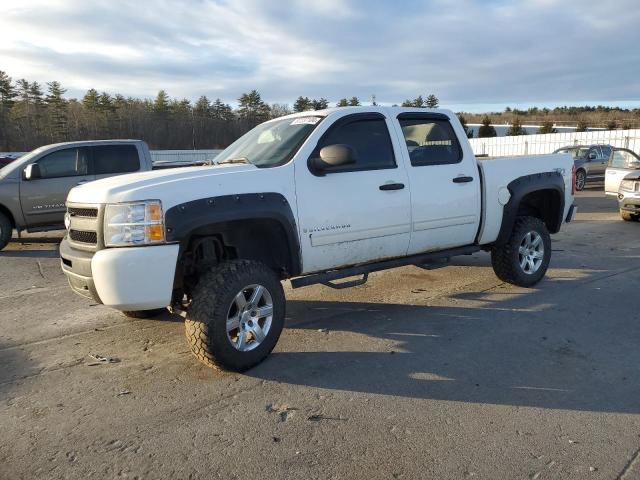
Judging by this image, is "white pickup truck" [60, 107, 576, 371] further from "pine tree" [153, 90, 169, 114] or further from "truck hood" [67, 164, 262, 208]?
"pine tree" [153, 90, 169, 114]

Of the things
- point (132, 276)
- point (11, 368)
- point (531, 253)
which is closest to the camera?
point (132, 276)

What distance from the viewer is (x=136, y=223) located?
359 cm

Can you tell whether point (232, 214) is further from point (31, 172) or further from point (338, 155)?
point (31, 172)

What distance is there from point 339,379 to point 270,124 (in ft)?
8.89

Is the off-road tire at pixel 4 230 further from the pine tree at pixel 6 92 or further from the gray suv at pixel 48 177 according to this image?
the pine tree at pixel 6 92

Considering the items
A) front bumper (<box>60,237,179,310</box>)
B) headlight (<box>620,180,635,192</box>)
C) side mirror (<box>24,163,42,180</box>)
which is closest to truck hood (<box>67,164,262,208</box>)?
front bumper (<box>60,237,179,310</box>)

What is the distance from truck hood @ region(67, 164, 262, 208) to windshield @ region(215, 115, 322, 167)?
335mm

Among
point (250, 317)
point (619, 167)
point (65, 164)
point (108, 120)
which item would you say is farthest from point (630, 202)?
point (108, 120)

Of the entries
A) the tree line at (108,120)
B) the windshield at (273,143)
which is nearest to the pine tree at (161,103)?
Result: the tree line at (108,120)

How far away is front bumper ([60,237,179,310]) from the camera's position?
3.54m

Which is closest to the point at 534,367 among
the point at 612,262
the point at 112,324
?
the point at 112,324

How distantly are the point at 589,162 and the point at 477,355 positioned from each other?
1875cm

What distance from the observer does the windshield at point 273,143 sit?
14.8 ft

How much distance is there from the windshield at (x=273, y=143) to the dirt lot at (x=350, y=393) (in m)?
1.63
